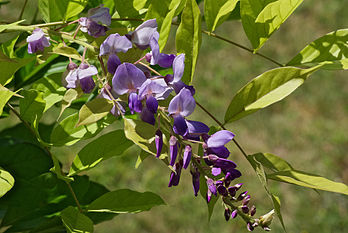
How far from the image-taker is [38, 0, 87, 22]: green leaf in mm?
542

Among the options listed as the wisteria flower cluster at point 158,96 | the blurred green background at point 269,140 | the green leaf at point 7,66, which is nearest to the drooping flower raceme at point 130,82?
the wisteria flower cluster at point 158,96

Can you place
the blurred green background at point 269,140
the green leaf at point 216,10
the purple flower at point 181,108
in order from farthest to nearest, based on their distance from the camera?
the blurred green background at point 269,140
the green leaf at point 216,10
the purple flower at point 181,108

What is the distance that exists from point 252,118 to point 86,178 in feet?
6.99

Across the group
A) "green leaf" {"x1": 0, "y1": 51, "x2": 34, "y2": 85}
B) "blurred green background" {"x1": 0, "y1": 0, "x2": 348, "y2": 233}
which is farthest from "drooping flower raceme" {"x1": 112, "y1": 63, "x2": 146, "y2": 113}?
"blurred green background" {"x1": 0, "y1": 0, "x2": 348, "y2": 233}

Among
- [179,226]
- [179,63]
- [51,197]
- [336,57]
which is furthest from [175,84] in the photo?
[179,226]

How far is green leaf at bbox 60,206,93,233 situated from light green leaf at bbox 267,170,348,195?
216mm

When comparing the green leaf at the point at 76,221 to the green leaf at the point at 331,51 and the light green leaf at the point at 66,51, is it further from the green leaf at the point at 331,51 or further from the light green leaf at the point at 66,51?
the green leaf at the point at 331,51

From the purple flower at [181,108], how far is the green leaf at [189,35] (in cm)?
8

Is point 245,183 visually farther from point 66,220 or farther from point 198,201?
point 66,220

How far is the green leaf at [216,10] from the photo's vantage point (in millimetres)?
512

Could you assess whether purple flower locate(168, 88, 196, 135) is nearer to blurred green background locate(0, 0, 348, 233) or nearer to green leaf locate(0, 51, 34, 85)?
green leaf locate(0, 51, 34, 85)

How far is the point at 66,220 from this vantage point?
54 centimetres

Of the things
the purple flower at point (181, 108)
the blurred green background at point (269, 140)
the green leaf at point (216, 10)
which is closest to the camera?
the purple flower at point (181, 108)

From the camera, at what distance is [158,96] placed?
422 millimetres
